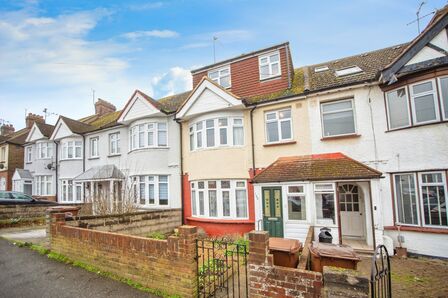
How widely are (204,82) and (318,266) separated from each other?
35.2 ft

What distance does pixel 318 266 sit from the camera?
4.73 metres

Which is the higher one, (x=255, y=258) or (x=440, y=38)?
(x=440, y=38)

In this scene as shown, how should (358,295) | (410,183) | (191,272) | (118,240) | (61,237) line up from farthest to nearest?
(410,183) < (61,237) < (118,240) < (191,272) < (358,295)

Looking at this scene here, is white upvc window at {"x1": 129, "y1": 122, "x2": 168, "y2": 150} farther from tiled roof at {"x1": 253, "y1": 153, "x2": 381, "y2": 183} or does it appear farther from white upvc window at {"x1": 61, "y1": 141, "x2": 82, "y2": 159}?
white upvc window at {"x1": 61, "y1": 141, "x2": 82, "y2": 159}

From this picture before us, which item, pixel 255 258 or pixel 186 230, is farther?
pixel 186 230

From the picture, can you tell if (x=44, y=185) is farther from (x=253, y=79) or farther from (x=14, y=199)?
(x=253, y=79)

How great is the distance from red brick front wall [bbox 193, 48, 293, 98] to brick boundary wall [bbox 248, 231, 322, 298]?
9.87 metres

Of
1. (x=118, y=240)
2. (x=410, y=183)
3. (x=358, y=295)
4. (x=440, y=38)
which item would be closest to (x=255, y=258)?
(x=358, y=295)

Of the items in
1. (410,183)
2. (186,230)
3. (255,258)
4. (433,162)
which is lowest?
(255,258)

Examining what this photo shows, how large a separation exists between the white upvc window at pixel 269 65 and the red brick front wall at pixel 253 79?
19cm

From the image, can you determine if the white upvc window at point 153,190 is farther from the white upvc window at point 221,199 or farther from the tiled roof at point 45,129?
the tiled roof at point 45,129

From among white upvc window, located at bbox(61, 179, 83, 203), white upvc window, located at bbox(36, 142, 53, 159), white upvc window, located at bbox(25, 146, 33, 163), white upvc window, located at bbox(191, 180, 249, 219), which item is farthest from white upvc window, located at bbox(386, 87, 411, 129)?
white upvc window, located at bbox(25, 146, 33, 163)

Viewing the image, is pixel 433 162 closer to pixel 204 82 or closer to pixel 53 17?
pixel 204 82

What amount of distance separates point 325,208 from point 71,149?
20081 mm
